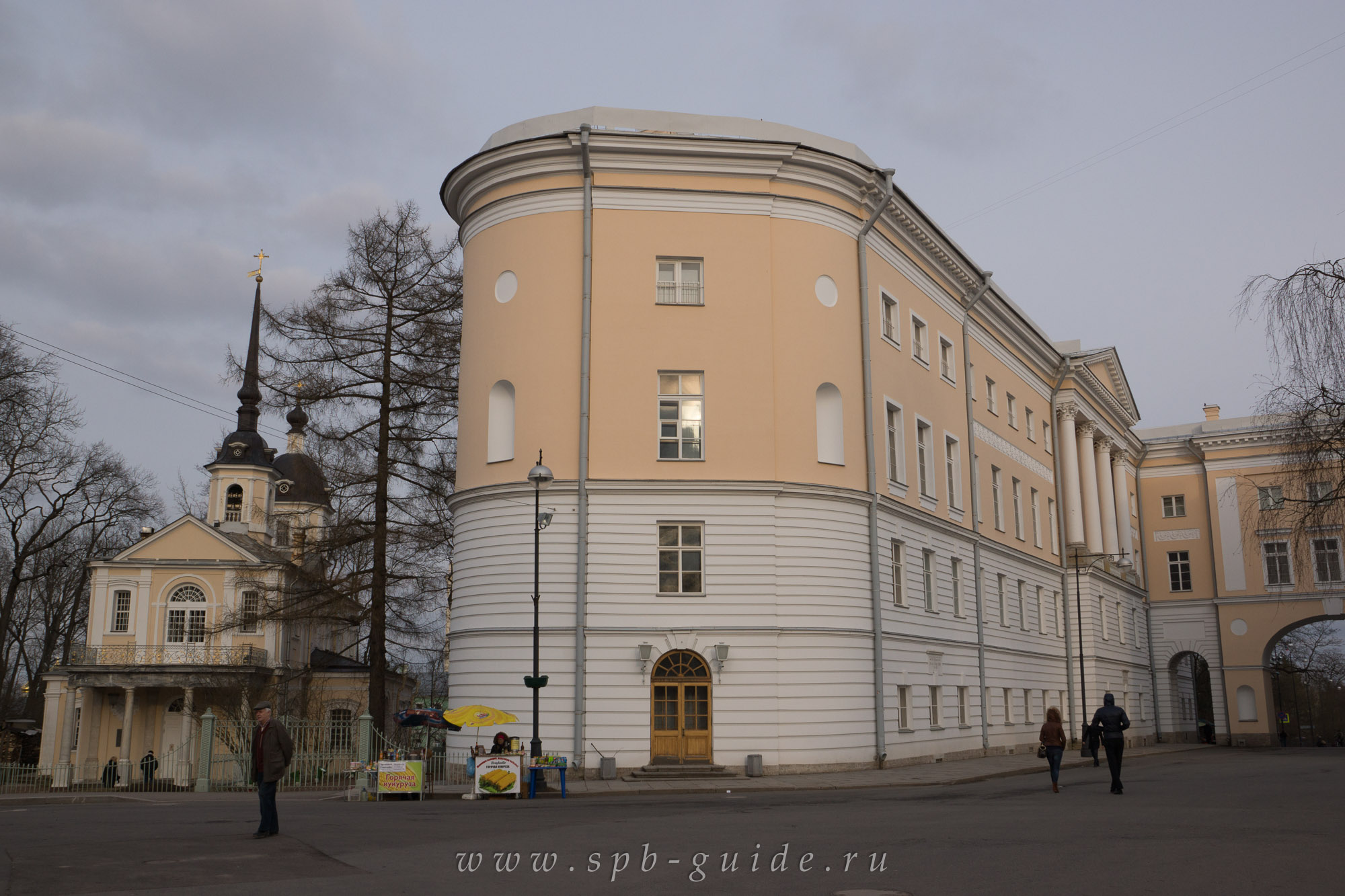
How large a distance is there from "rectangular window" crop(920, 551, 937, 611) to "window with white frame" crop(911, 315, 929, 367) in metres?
5.94

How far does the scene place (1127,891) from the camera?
9.45m

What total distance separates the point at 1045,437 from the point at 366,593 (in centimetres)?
2977

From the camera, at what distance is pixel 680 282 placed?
2936cm

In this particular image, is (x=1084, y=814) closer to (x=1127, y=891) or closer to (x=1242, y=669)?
(x=1127, y=891)

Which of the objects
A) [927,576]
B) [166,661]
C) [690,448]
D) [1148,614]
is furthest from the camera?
[1148,614]

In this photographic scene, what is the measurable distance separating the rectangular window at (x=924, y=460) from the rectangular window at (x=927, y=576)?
1.78 metres

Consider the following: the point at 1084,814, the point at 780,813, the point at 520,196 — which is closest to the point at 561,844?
the point at 780,813

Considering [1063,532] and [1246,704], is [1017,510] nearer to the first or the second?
[1063,532]

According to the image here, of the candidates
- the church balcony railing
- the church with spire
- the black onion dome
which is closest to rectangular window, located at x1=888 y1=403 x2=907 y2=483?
the church with spire

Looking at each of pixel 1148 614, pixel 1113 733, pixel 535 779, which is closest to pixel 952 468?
pixel 1113 733

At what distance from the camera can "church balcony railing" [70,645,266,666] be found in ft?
183

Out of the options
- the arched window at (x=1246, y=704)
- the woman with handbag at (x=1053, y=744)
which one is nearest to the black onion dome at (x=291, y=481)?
the arched window at (x=1246, y=704)

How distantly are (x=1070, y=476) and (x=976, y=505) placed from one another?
14.4 meters

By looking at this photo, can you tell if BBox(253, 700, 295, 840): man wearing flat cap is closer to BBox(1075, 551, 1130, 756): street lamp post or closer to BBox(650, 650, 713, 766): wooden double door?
BBox(650, 650, 713, 766): wooden double door
